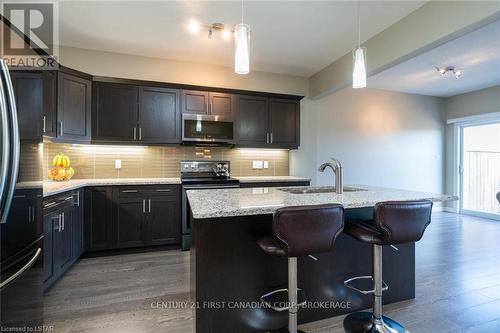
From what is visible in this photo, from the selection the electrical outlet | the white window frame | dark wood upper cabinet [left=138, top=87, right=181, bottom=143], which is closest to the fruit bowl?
dark wood upper cabinet [left=138, top=87, right=181, bottom=143]

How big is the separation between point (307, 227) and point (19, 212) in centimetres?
150

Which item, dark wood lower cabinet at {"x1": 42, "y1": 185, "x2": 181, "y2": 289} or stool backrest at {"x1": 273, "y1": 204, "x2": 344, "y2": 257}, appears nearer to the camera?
stool backrest at {"x1": 273, "y1": 204, "x2": 344, "y2": 257}

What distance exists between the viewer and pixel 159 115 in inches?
140

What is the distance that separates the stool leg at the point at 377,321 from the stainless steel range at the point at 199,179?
7.24 feet

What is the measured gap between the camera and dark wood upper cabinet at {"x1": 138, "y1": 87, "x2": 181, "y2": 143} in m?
3.49

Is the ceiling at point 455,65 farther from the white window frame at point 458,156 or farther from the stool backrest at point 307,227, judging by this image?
the stool backrest at point 307,227

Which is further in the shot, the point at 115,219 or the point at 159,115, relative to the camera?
the point at 159,115

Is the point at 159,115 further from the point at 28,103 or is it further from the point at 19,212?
the point at 19,212

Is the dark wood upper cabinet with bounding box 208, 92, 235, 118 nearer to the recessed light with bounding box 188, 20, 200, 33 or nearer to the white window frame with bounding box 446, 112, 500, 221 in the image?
the recessed light with bounding box 188, 20, 200, 33

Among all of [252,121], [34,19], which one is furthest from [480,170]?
[34,19]

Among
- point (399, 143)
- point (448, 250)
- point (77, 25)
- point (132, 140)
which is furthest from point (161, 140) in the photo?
point (399, 143)

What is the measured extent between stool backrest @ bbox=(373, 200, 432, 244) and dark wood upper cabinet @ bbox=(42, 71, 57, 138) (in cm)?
323

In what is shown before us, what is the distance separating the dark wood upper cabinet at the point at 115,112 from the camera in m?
3.30

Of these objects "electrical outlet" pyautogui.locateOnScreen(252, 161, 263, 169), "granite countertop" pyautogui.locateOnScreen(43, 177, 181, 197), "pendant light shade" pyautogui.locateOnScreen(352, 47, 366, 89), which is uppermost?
"pendant light shade" pyautogui.locateOnScreen(352, 47, 366, 89)
